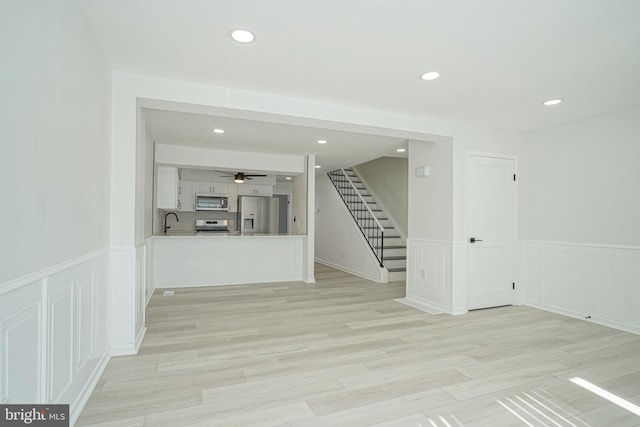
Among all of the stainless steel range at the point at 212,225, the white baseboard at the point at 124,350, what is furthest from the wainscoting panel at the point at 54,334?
the stainless steel range at the point at 212,225

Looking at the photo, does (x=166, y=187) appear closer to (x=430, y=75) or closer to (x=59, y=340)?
(x=59, y=340)

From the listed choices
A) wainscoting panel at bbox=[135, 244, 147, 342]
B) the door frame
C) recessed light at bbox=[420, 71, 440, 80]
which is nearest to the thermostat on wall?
the door frame

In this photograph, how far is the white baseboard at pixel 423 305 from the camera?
14.7 feet

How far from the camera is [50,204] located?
1654mm

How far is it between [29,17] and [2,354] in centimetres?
140

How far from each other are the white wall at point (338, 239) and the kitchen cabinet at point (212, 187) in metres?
2.72

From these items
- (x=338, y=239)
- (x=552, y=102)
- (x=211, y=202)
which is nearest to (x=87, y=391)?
(x=552, y=102)

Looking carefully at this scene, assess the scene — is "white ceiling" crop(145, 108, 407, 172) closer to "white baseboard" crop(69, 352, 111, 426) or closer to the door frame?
the door frame

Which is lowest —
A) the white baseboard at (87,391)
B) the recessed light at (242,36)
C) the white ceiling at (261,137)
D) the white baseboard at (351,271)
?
the white baseboard at (351,271)

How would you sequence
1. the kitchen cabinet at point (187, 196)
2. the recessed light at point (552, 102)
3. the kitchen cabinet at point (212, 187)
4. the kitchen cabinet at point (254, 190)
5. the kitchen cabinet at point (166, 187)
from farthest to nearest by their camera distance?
1. the kitchen cabinet at point (254, 190)
2. the kitchen cabinet at point (212, 187)
3. the kitchen cabinet at point (187, 196)
4. the kitchen cabinet at point (166, 187)
5. the recessed light at point (552, 102)

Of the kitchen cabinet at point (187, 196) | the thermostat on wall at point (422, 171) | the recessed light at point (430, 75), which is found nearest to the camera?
the recessed light at point (430, 75)

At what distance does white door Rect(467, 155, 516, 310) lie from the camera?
179 inches

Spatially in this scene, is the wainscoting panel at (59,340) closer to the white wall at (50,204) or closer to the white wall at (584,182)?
the white wall at (50,204)

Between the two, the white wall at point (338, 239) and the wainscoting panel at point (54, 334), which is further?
the white wall at point (338, 239)
